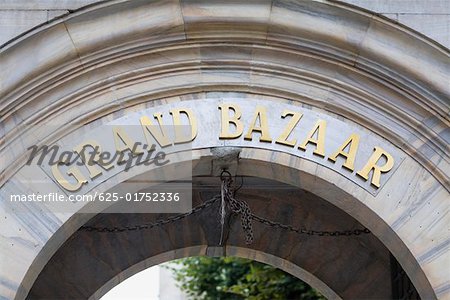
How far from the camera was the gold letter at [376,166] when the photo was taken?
8172 millimetres

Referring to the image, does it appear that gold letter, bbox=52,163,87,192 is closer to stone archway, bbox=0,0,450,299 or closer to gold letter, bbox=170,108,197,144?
stone archway, bbox=0,0,450,299

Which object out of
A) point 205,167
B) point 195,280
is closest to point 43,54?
point 205,167

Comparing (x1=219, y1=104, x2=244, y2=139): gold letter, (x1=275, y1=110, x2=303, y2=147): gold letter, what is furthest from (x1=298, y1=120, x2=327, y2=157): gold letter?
(x1=219, y1=104, x2=244, y2=139): gold letter

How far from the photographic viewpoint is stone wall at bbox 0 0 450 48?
8.17 meters

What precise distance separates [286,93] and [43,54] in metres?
1.67

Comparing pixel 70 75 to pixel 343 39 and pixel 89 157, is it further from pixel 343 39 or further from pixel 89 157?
A: pixel 343 39

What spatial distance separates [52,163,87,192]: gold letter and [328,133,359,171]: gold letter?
1672 millimetres

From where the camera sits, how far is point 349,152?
8.22m

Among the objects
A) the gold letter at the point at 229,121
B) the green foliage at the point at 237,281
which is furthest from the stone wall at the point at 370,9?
the green foliage at the point at 237,281

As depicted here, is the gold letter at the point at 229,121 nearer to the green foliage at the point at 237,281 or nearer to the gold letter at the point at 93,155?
the gold letter at the point at 93,155

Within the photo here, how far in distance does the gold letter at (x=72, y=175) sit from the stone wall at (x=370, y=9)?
0.94 metres

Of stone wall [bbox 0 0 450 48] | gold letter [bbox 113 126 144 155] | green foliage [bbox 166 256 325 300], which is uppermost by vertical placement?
green foliage [bbox 166 256 325 300]

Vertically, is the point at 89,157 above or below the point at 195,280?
below

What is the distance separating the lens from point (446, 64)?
8227 millimetres
